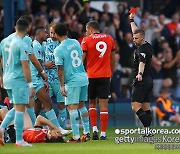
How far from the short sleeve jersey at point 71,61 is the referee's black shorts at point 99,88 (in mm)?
1376

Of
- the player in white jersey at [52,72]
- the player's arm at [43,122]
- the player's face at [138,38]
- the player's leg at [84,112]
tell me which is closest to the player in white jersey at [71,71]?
the player's leg at [84,112]

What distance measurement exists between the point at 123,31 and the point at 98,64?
920 cm

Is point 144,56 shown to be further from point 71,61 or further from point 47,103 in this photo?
Answer: point 47,103

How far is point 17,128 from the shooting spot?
14.9m

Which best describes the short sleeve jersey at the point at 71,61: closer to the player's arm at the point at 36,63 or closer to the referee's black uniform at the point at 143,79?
the player's arm at the point at 36,63

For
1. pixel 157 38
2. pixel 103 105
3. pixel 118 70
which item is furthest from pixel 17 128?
pixel 157 38

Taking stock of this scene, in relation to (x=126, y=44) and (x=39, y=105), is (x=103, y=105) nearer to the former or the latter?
(x=39, y=105)

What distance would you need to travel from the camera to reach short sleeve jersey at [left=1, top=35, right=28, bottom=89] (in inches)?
583

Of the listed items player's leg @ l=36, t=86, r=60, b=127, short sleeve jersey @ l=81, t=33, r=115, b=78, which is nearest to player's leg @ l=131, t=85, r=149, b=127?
short sleeve jersey @ l=81, t=33, r=115, b=78

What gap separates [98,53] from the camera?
17.5 meters

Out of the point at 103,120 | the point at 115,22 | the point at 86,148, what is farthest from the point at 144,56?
the point at 115,22

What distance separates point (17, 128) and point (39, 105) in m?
3.50

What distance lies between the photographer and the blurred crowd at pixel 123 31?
82.5ft

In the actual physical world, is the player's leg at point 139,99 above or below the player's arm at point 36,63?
below
